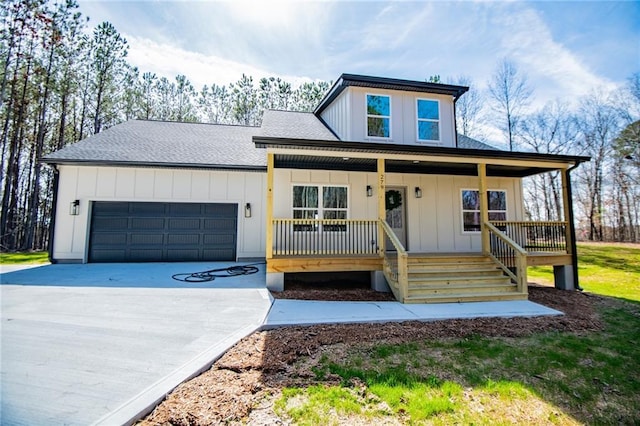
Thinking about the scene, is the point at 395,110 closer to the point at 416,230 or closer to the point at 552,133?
the point at 416,230

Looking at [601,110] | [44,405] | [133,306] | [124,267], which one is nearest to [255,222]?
[124,267]

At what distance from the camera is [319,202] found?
8.93 metres

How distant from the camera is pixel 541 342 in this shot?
4.03 m

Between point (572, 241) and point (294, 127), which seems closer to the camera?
point (572, 241)

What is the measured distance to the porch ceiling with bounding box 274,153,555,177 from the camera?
8.30 meters

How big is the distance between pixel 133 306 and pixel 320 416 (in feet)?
13.0

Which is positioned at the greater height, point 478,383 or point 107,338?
point 107,338

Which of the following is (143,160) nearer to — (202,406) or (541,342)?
(202,406)

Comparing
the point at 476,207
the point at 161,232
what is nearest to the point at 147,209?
the point at 161,232

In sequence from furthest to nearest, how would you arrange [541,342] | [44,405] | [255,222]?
[255,222]
[541,342]
[44,405]

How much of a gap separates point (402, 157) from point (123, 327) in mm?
6425

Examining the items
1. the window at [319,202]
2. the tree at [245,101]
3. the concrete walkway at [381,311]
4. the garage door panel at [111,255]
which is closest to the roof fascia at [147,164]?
the window at [319,202]

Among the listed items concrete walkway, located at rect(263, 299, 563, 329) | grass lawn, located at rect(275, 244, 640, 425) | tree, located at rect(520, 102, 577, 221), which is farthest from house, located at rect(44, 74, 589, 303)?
tree, located at rect(520, 102, 577, 221)

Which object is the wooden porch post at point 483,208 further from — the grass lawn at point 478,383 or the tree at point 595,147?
the tree at point 595,147
